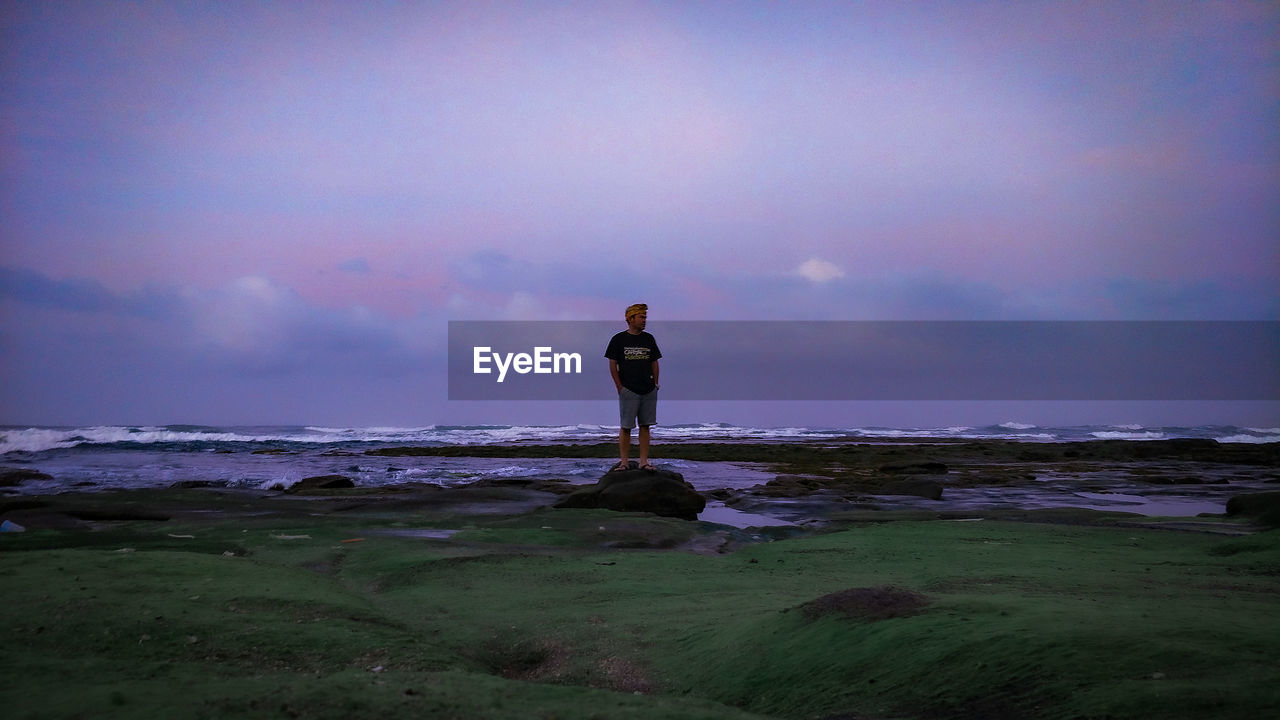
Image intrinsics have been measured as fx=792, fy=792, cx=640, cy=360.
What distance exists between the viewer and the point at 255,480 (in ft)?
62.6

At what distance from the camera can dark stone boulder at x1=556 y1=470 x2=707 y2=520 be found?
10109 mm

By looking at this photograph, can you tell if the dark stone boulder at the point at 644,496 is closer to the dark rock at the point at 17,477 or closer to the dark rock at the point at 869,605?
the dark rock at the point at 869,605

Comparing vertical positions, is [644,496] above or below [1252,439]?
above

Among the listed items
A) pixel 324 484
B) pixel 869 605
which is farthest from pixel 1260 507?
pixel 324 484

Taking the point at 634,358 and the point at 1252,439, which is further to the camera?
the point at 1252,439

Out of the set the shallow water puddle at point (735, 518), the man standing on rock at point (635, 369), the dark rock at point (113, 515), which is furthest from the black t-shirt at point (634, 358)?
the dark rock at point (113, 515)

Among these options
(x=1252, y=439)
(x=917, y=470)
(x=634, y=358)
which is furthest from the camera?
(x=1252, y=439)

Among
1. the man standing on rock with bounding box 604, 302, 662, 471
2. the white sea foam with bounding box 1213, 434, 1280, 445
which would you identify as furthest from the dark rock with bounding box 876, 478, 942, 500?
the white sea foam with bounding box 1213, 434, 1280, 445

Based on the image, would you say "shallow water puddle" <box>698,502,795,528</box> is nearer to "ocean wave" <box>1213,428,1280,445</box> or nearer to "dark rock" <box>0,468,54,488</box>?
"dark rock" <box>0,468,54,488</box>

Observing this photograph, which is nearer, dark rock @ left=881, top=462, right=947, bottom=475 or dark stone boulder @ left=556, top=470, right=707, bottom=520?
dark stone boulder @ left=556, top=470, right=707, bottom=520

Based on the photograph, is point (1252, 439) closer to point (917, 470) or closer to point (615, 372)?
point (917, 470)

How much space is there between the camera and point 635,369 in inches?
422

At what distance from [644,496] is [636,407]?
1316 millimetres

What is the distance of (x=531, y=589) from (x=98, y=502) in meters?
8.46
